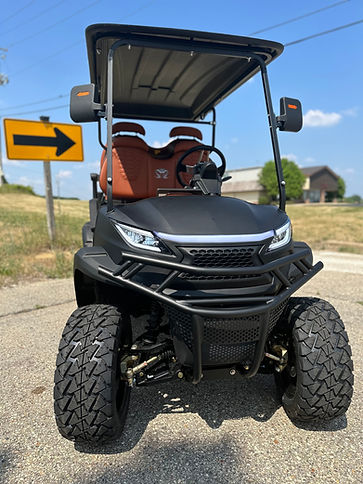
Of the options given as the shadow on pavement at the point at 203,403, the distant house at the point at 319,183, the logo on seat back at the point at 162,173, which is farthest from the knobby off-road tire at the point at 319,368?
the distant house at the point at 319,183

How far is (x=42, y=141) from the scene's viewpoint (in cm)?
644

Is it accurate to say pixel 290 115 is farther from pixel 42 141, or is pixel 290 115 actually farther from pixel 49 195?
pixel 49 195

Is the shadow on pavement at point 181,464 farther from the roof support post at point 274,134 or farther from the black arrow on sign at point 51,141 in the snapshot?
the black arrow on sign at point 51,141

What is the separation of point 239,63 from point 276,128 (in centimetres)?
67

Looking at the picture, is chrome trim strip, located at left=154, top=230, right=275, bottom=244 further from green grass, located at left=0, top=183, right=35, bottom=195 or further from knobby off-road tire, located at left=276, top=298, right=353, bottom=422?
green grass, located at left=0, top=183, right=35, bottom=195

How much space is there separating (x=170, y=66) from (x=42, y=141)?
4.28 metres

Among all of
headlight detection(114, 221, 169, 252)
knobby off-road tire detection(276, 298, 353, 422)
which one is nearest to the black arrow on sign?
headlight detection(114, 221, 169, 252)

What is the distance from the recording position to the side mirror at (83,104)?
208 cm

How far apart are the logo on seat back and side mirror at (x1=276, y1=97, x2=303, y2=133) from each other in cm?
118

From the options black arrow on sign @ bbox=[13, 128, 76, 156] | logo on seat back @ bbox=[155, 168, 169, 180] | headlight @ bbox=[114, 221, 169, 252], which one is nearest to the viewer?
headlight @ bbox=[114, 221, 169, 252]

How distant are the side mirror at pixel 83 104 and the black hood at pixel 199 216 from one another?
56 centimetres

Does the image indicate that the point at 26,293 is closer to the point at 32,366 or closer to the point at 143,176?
the point at 32,366

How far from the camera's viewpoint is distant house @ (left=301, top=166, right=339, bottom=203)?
231 feet

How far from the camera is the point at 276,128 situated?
2.42m
